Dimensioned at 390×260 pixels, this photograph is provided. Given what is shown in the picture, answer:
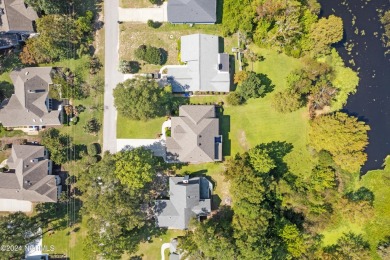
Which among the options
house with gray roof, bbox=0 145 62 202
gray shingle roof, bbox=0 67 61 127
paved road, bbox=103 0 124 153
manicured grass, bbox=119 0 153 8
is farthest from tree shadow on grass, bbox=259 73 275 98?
house with gray roof, bbox=0 145 62 202

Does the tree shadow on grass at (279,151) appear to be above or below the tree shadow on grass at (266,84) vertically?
below

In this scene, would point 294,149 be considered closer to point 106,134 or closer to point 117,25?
point 106,134

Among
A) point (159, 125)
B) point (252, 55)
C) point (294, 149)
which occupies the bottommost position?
point (294, 149)

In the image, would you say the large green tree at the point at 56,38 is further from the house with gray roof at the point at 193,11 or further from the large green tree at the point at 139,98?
the house with gray roof at the point at 193,11

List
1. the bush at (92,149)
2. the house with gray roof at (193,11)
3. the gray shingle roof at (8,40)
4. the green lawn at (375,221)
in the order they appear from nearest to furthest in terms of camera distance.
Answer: the house with gray roof at (193,11)
the gray shingle roof at (8,40)
the bush at (92,149)
the green lawn at (375,221)

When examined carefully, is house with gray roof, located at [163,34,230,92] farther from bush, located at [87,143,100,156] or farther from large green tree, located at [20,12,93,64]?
bush, located at [87,143,100,156]

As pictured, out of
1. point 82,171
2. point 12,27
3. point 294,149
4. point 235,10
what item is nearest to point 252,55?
point 235,10

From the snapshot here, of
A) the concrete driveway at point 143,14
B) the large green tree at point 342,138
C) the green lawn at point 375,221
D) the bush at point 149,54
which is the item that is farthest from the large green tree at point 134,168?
the green lawn at point 375,221
